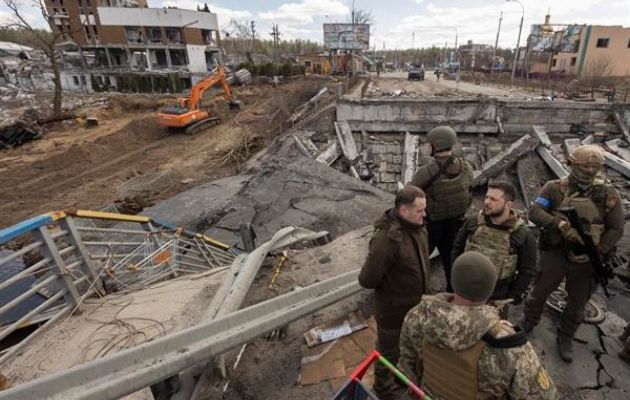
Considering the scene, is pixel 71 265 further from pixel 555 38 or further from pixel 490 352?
pixel 555 38

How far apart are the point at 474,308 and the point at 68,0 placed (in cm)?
5226

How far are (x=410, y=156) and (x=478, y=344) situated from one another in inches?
347

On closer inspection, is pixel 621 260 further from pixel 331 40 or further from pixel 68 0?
pixel 68 0

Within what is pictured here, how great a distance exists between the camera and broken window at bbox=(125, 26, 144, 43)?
37281mm

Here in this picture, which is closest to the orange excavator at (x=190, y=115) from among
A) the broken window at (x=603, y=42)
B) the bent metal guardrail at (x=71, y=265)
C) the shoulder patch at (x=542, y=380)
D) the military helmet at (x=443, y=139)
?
the bent metal guardrail at (x=71, y=265)

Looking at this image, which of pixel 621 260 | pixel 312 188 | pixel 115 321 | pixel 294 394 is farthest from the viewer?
pixel 312 188

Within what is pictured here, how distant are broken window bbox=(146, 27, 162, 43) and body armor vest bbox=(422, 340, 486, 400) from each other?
148ft

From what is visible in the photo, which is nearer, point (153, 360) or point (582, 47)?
point (153, 360)

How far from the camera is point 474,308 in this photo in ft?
5.18

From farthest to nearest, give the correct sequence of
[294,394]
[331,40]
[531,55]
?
1. [531,55]
2. [331,40]
3. [294,394]

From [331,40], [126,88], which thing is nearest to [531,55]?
[331,40]

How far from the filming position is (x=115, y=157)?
46.2 feet

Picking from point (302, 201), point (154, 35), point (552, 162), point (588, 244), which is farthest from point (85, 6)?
point (588, 244)

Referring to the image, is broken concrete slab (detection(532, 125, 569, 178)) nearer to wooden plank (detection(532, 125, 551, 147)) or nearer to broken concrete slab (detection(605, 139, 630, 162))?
wooden plank (detection(532, 125, 551, 147))
